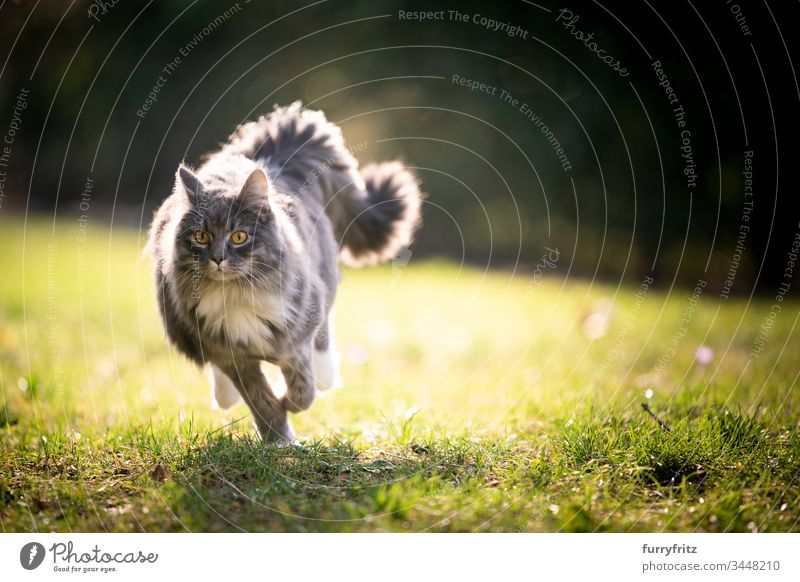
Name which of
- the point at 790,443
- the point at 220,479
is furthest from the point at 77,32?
the point at 790,443

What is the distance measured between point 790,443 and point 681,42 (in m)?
5.47

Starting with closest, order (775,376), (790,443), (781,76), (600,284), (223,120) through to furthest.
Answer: (790,443), (775,376), (781,76), (600,284), (223,120)

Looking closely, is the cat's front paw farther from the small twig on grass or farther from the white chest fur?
the small twig on grass

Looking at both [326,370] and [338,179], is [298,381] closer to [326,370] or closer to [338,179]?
[326,370]

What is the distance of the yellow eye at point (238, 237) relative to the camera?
3602 millimetres

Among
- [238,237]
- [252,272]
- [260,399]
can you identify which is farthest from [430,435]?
[238,237]

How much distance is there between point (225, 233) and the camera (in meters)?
3.56

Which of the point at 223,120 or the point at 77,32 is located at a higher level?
the point at 77,32

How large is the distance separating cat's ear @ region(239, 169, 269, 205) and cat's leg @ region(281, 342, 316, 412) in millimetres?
847

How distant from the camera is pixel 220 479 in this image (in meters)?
3.34

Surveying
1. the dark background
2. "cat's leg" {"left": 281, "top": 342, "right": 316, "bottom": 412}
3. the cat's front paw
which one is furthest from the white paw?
the dark background
